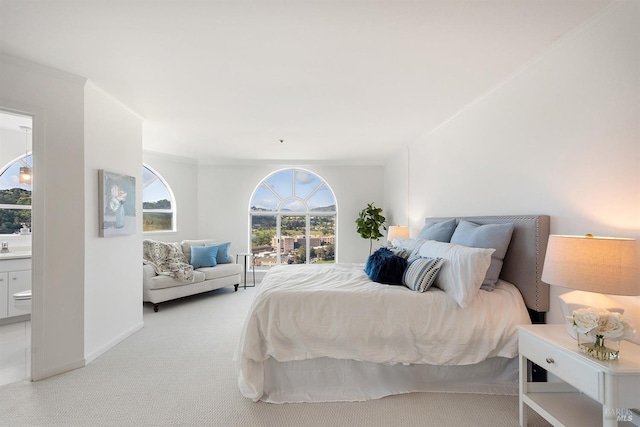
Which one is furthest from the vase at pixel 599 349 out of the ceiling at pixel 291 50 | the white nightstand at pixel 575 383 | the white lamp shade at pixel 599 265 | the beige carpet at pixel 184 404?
the ceiling at pixel 291 50

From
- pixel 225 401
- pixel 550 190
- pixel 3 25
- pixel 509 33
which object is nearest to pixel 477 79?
pixel 509 33

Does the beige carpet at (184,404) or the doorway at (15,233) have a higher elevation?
the doorway at (15,233)

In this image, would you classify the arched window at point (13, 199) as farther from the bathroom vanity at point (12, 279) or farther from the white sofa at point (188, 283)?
the white sofa at point (188, 283)

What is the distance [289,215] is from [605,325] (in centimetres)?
541

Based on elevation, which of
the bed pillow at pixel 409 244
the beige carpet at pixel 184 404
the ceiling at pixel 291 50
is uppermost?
the ceiling at pixel 291 50

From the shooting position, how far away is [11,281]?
372 cm

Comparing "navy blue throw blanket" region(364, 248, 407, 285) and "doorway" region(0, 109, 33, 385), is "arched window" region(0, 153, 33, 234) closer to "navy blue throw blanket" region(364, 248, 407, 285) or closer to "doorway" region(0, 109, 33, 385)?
"doorway" region(0, 109, 33, 385)

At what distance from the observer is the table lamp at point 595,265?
1.48 m

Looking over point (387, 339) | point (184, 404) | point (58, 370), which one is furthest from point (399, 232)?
point (58, 370)

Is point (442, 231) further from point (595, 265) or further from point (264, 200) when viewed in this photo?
point (264, 200)

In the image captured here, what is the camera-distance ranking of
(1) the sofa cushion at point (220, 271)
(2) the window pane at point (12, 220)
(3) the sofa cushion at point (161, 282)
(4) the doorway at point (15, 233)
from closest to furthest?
1. (4) the doorway at point (15, 233)
2. (2) the window pane at point (12, 220)
3. (3) the sofa cushion at point (161, 282)
4. (1) the sofa cushion at point (220, 271)

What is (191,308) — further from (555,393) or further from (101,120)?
(555,393)

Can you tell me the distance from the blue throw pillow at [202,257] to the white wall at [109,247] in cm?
159

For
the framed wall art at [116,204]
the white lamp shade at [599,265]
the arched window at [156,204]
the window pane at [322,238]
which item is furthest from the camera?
the window pane at [322,238]
